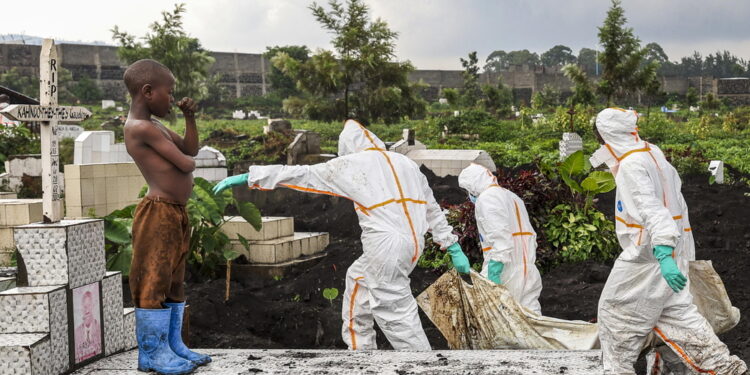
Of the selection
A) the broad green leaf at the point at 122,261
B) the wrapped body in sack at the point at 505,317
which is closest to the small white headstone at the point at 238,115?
the broad green leaf at the point at 122,261

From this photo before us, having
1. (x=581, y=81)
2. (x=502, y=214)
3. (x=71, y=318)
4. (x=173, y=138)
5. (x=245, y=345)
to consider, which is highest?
(x=581, y=81)

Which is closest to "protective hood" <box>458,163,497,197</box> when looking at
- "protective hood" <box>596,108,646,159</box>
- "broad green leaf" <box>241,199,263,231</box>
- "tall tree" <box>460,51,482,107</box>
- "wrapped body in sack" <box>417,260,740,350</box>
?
"wrapped body in sack" <box>417,260,740,350</box>

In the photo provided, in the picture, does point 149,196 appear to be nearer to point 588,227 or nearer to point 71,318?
point 71,318

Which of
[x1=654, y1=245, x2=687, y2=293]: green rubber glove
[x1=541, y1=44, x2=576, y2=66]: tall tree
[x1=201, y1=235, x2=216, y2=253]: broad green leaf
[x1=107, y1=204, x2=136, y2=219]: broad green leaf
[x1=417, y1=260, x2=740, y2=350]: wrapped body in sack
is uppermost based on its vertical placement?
[x1=541, y1=44, x2=576, y2=66]: tall tree

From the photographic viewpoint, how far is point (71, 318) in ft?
12.8

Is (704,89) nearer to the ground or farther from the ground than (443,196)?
farther from the ground

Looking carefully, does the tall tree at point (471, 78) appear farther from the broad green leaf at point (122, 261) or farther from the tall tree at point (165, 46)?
the broad green leaf at point (122, 261)

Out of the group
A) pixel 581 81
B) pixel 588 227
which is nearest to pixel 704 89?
pixel 581 81

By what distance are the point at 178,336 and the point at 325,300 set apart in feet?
9.73

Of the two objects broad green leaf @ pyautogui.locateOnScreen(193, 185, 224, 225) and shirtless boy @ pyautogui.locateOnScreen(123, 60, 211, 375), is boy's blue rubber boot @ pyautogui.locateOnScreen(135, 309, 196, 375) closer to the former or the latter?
shirtless boy @ pyautogui.locateOnScreen(123, 60, 211, 375)

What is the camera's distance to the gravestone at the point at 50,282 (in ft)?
12.0

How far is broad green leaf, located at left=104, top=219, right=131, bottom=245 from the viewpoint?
5.89m

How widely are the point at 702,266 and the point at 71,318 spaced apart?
3.29m

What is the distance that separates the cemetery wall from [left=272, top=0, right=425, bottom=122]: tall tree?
877 inches
